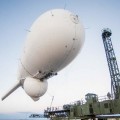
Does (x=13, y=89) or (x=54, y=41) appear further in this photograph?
(x=13, y=89)

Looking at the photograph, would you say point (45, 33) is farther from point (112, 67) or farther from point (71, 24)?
point (112, 67)

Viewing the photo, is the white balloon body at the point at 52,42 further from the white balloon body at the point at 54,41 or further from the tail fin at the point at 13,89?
the tail fin at the point at 13,89

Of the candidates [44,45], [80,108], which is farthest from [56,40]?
[80,108]

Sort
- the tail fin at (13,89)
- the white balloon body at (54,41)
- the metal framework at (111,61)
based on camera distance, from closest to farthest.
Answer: the white balloon body at (54,41) → the tail fin at (13,89) → the metal framework at (111,61)

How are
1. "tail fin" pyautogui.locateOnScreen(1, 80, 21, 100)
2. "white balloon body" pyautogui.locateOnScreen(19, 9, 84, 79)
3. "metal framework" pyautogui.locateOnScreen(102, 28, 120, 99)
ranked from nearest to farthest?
"white balloon body" pyautogui.locateOnScreen(19, 9, 84, 79) < "tail fin" pyautogui.locateOnScreen(1, 80, 21, 100) < "metal framework" pyautogui.locateOnScreen(102, 28, 120, 99)

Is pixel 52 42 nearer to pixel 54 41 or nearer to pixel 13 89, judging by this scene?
pixel 54 41

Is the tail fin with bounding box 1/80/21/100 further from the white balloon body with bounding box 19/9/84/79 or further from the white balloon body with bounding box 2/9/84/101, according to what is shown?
the white balloon body with bounding box 19/9/84/79

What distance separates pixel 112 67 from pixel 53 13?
29.6 meters

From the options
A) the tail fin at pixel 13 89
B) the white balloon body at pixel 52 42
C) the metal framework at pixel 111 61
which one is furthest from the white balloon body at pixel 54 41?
the metal framework at pixel 111 61

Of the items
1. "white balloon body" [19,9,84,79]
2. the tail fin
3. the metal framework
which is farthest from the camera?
the metal framework

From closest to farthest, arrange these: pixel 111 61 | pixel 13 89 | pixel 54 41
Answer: pixel 54 41 < pixel 13 89 < pixel 111 61

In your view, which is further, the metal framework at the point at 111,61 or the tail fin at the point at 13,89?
the metal framework at the point at 111,61

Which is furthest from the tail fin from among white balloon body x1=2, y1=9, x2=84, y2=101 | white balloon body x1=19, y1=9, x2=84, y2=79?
white balloon body x1=19, y1=9, x2=84, y2=79

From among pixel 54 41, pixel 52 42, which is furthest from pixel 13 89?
pixel 54 41
